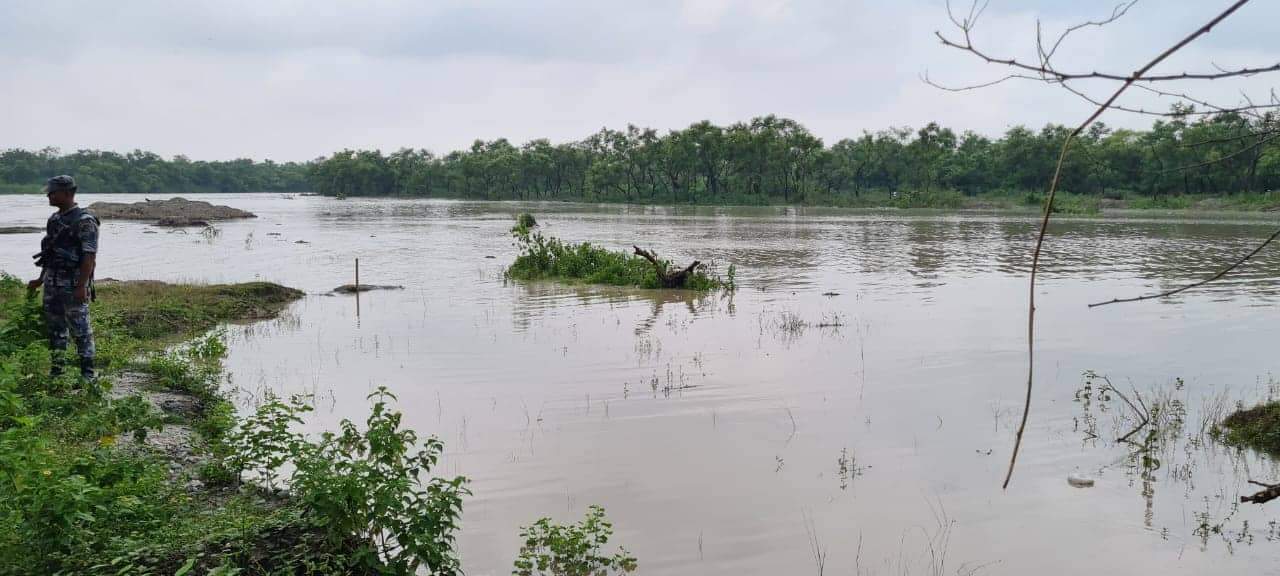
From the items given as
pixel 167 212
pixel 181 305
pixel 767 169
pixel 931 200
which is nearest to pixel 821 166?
pixel 767 169

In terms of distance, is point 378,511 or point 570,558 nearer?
point 378,511

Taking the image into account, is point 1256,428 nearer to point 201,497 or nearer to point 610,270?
point 201,497

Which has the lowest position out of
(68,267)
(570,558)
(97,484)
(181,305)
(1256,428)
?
(570,558)

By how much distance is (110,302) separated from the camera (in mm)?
14555

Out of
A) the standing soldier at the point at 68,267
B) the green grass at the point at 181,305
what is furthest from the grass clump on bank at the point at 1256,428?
the green grass at the point at 181,305

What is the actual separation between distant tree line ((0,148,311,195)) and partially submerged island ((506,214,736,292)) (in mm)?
131870

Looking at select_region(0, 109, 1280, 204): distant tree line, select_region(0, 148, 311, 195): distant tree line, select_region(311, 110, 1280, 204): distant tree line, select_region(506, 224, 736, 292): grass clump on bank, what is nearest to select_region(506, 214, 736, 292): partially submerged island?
select_region(506, 224, 736, 292): grass clump on bank

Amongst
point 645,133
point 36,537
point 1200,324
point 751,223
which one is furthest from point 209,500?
point 645,133

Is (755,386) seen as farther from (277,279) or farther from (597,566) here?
(277,279)

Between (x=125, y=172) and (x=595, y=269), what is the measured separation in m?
156

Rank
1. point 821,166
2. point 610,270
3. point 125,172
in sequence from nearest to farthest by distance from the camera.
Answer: point 610,270 < point 821,166 < point 125,172

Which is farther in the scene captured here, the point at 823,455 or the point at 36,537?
the point at 823,455

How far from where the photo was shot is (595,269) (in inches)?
886

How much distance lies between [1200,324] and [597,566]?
1425 cm
